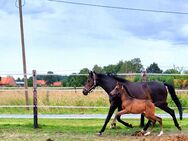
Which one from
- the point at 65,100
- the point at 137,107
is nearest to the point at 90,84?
the point at 137,107

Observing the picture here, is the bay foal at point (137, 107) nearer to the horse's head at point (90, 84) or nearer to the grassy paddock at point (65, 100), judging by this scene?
the horse's head at point (90, 84)

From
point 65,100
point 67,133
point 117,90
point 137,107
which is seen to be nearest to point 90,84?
point 117,90

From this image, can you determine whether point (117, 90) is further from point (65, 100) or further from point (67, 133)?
point (65, 100)

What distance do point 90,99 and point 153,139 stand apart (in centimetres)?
944

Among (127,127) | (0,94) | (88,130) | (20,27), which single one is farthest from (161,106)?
(20,27)

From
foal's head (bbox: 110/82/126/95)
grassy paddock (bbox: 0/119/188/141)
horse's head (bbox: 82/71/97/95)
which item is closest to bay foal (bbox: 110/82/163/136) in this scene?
foal's head (bbox: 110/82/126/95)

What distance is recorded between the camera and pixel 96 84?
12961mm

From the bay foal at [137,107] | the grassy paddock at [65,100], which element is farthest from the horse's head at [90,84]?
the grassy paddock at [65,100]

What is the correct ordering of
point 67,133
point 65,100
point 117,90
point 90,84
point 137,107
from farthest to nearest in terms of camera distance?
point 65,100
point 90,84
point 67,133
point 117,90
point 137,107

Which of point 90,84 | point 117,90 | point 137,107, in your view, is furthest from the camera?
point 90,84

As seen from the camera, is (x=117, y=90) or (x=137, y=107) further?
(x=117, y=90)

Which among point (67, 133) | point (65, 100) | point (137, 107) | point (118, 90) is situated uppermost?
point (118, 90)

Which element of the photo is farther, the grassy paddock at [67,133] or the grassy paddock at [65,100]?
the grassy paddock at [65,100]

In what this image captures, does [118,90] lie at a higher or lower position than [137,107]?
higher
